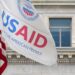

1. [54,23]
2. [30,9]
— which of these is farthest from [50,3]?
[30,9]

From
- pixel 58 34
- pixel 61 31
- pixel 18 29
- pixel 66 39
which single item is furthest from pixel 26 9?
pixel 66 39

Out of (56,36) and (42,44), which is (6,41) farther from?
(56,36)

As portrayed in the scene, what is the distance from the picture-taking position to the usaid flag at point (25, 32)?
45.0ft

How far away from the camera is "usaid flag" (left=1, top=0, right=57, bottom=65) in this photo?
45.0 feet

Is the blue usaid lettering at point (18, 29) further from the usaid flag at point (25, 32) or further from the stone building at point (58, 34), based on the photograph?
the stone building at point (58, 34)

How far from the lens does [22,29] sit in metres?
13.9

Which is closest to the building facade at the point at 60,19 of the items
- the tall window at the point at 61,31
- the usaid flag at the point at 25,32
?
the tall window at the point at 61,31

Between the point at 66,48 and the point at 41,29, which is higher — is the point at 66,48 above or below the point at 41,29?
below

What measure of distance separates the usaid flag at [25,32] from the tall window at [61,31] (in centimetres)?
1301

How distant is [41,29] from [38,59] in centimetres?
81

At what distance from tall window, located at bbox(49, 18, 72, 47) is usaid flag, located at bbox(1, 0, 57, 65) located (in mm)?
13009

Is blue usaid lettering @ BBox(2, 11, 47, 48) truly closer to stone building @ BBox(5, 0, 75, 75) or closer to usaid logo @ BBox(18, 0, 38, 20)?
usaid logo @ BBox(18, 0, 38, 20)

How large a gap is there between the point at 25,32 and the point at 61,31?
13421 mm

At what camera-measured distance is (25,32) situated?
13836 millimetres
